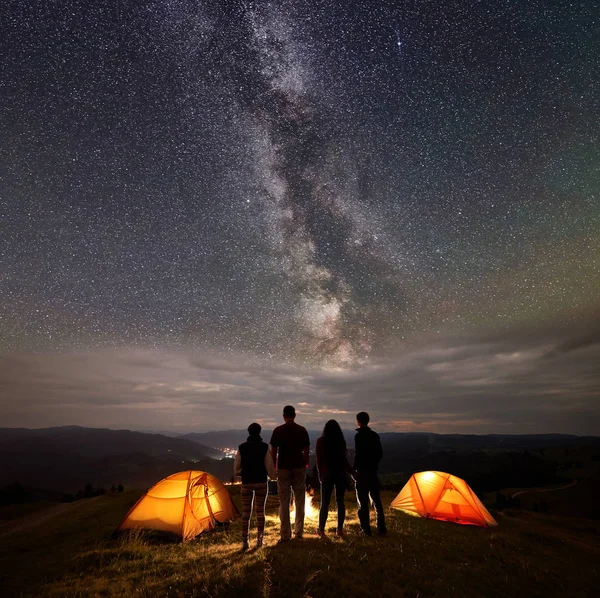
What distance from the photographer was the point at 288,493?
8.02 m

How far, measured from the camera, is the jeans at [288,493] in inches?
311

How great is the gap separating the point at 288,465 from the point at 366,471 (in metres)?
2.04

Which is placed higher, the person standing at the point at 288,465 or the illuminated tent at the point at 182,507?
the person standing at the point at 288,465

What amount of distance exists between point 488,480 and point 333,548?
336 feet

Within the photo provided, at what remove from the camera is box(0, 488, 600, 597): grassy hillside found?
224 inches

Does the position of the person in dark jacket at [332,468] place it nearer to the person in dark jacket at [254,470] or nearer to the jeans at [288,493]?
the jeans at [288,493]

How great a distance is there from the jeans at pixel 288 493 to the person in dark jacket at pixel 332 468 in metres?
0.49

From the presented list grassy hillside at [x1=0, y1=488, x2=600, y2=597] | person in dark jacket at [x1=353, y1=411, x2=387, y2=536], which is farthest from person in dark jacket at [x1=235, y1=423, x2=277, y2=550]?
person in dark jacket at [x1=353, y1=411, x2=387, y2=536]

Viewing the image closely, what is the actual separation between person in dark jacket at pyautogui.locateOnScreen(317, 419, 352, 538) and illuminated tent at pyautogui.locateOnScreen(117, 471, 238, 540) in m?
4.24

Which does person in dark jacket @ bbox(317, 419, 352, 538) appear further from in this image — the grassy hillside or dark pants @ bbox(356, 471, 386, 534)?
the grassy hillside

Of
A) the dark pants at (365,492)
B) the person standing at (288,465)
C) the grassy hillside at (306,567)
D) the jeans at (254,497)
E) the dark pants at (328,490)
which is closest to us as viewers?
the grassy hillside at (306,567)

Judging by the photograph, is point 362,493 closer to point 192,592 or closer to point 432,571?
point 432,571

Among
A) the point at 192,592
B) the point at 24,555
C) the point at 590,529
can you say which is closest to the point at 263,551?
the point at 192,592

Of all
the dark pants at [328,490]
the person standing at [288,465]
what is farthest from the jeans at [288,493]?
the dark pants at [328,490]
